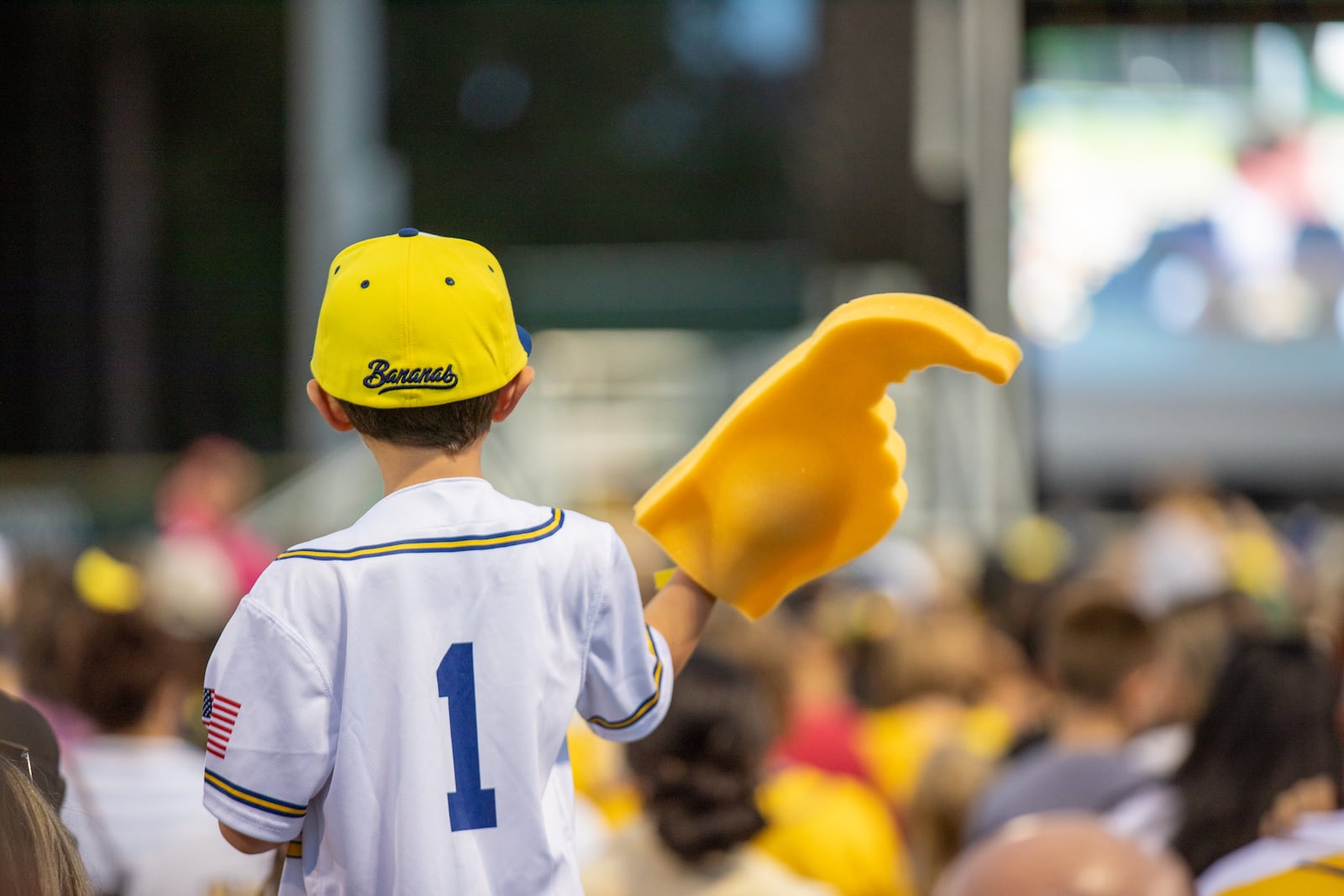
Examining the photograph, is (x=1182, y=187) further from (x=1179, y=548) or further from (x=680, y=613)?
(x=680, y=613)

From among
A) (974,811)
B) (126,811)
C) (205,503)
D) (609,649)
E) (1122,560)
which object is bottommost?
(1122,560)

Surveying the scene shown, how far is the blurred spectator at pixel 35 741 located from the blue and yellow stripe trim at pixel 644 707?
2.00 feet

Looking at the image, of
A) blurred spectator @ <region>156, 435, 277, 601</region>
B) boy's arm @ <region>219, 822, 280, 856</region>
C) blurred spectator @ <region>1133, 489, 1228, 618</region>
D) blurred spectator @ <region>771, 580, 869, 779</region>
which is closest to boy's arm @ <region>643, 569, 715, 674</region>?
boy's arm @ <region>219, 822, 280, 856</region>

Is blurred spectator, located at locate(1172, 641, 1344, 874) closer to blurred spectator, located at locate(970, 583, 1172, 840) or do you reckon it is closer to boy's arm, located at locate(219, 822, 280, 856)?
blurred spectator, located at locate(970, 583, 1172, 840)

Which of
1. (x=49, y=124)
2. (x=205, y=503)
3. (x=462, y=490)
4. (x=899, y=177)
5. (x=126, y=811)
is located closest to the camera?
(x=462, y=490)

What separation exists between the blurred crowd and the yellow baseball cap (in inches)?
20.7

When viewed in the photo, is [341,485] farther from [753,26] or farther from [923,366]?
[753,26]

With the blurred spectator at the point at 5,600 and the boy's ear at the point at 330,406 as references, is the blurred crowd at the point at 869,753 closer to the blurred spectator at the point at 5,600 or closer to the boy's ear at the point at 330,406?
the blurred spectator at the point at 5,600

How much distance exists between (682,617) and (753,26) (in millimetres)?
33308

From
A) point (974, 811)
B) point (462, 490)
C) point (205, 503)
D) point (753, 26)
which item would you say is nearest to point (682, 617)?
point (462, 490)

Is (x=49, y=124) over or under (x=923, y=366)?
under

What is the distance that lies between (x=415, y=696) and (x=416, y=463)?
27 centimetres

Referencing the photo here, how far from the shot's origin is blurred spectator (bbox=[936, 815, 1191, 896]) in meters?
1.81

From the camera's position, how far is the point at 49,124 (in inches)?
795
